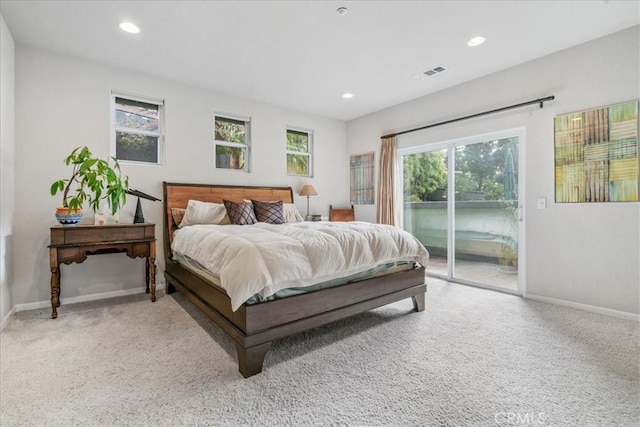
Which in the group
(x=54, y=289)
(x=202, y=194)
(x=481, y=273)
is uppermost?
(x=202, y=194)

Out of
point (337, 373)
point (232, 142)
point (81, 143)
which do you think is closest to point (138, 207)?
point (81, 143)

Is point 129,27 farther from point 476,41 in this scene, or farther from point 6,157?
point 476,41

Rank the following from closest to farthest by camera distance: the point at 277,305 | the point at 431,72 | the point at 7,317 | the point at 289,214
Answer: the point at 277,305 → the point at 7,317 → the point at 431,72 → the point at 289,214

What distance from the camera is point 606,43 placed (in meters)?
2.83

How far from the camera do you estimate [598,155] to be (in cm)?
287

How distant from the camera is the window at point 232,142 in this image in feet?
14.1

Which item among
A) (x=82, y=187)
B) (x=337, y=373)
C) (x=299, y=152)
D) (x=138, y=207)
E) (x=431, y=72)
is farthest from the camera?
(x=299, y=152)

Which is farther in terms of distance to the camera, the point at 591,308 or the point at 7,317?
the point at 591,308

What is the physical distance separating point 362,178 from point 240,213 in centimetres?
259

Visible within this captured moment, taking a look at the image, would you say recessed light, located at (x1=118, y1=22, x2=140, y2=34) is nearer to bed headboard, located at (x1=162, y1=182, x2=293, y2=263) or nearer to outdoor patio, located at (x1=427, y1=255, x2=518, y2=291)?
bed headboard, located at (x1=162, y1=182, x2=293, y2=263)

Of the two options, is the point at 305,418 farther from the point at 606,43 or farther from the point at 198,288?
the point at 606,43

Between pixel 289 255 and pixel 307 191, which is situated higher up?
pixel 307 191

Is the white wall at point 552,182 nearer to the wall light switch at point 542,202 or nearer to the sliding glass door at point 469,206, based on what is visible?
the wall light switch at point 542,202

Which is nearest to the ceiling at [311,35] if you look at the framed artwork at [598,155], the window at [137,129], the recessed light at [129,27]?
the recessed light at [129,27]
